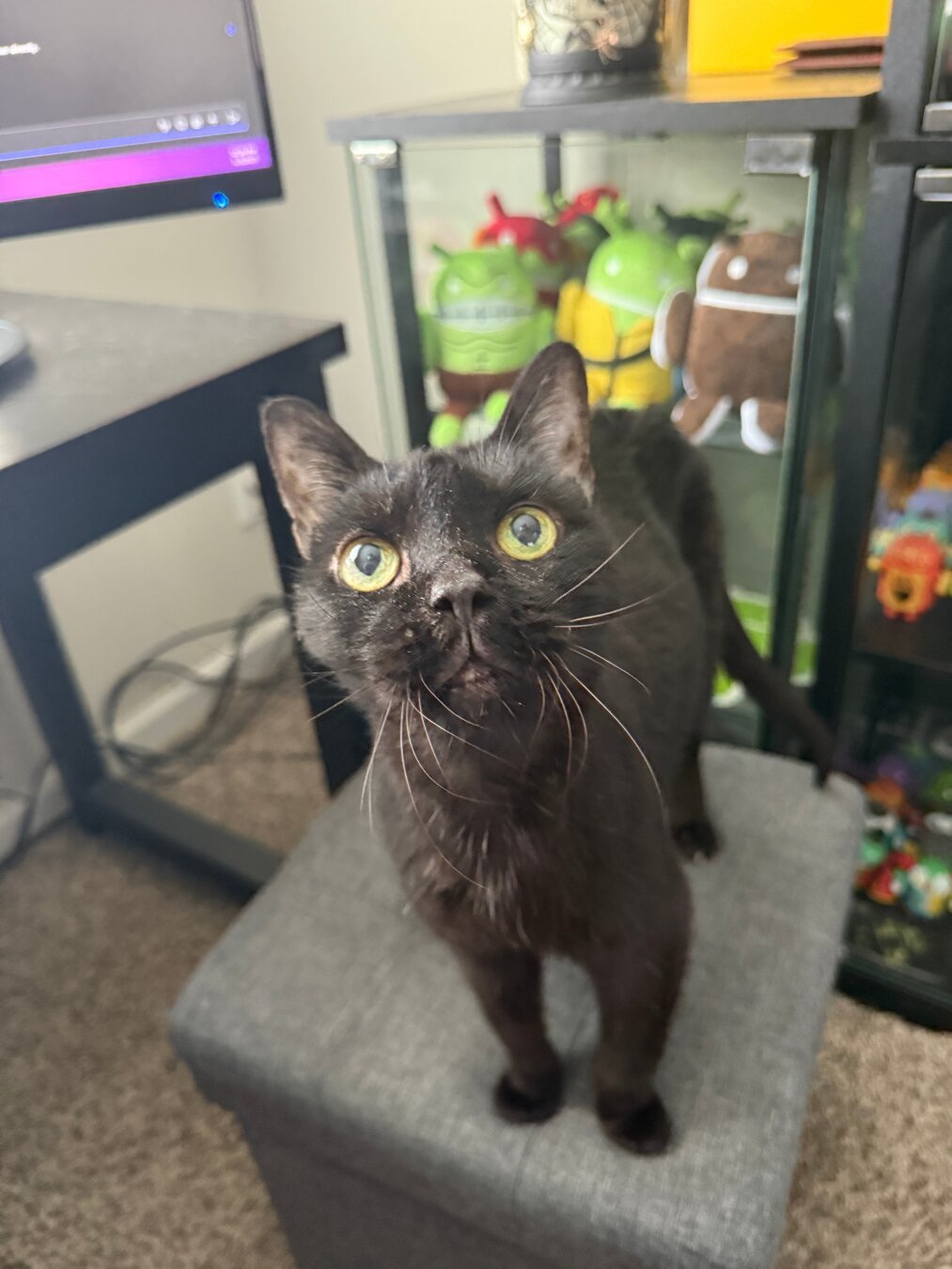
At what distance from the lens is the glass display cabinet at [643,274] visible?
2.83ft

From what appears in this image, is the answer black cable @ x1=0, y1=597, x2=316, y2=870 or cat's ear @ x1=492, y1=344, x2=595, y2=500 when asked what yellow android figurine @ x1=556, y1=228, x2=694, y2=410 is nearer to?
cat's ear @ x1=492, y1=344, x2=595, y2=500

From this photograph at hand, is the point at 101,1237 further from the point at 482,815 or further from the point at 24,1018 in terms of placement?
the point at 482,815

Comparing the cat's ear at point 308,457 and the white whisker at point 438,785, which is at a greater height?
the cat's ear at point 308,457

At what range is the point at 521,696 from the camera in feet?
1.66

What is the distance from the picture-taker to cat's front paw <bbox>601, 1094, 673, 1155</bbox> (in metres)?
0.66

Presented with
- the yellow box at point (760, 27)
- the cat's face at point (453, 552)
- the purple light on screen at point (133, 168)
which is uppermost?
the yellow box at point (760, 27)

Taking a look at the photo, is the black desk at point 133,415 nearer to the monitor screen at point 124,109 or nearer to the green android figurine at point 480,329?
the monitor screen at point 124,109

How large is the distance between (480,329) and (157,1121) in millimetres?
996

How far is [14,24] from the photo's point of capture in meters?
0.66

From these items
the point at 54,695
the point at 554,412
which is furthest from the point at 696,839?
the point at 54,695

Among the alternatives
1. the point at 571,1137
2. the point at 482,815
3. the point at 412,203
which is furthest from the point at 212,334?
the point at 571,1137

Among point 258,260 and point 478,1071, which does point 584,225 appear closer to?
point 258,260

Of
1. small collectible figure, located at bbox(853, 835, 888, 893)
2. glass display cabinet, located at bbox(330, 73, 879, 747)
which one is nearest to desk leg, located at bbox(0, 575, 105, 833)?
glass display cabinet, located at bbox(330, 73, 879, 747)

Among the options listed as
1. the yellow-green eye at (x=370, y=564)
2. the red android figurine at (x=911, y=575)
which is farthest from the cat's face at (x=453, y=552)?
the red android figurine at (x=911, y=575)
